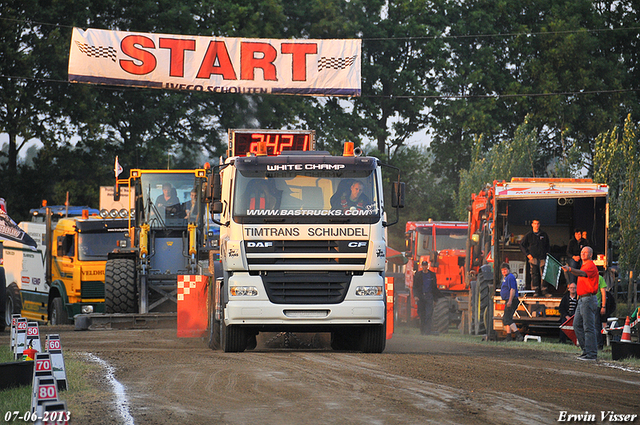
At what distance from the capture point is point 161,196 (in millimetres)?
22828

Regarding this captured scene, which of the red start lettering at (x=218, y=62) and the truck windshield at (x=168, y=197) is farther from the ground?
the red start lettering at (x=218, y=62)

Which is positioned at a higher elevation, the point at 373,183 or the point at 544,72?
the point at 544,72

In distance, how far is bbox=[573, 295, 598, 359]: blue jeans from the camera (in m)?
15.7

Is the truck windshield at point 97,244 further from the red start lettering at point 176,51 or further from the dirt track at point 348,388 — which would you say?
the dirt track at point 348,388

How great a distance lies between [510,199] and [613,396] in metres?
12.0

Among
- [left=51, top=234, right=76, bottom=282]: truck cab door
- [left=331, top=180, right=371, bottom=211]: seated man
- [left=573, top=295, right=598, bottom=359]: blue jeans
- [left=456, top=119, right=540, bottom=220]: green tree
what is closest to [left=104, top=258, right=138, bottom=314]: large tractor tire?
[left=51, top=234, right=76, bottom=282]: truck cab door

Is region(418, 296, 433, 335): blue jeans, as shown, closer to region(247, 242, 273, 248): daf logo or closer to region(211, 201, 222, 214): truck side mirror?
region(211, 201, 222, 214): truck side mirror

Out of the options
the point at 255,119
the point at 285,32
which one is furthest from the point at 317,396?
the point at 285,32

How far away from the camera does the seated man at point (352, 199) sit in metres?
14.5

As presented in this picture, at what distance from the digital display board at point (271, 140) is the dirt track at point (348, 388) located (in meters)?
4.55

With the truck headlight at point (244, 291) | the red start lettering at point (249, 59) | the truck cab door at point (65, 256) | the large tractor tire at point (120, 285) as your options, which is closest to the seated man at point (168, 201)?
the large tractor tire at point (120, 285)

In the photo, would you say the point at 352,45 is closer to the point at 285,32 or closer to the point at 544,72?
the point at 285,32

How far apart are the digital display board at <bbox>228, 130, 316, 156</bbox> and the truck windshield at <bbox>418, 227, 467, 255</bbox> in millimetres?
11158

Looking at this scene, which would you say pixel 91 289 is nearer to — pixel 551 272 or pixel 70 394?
pixel 551 272
